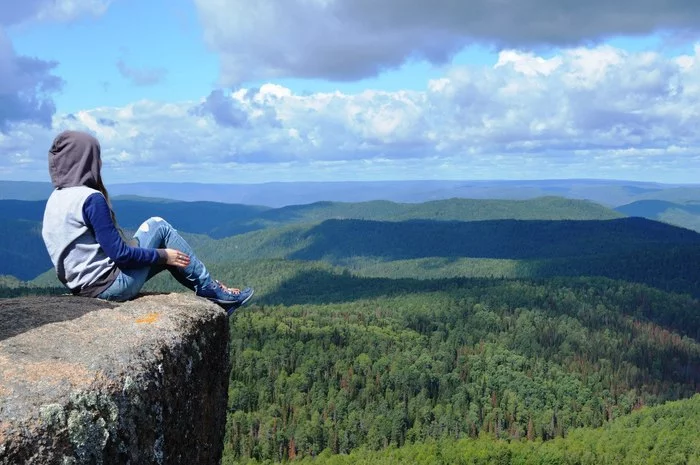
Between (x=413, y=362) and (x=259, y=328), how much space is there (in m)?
47.1

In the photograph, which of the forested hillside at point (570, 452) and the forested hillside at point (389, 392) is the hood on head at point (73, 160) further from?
the forested hillside at point (389, 392)

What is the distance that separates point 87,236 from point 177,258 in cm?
203

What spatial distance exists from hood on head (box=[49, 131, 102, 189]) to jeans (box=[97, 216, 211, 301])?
1747 millimetres

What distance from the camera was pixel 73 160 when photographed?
42.9ft

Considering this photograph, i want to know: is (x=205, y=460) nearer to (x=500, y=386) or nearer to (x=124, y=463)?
(x=124, y=463)

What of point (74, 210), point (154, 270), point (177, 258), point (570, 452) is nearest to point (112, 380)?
point (74, 210)

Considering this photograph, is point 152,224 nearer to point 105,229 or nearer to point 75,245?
point 105,229

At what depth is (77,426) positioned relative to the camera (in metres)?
8.60

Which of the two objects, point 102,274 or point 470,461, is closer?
point 102,274

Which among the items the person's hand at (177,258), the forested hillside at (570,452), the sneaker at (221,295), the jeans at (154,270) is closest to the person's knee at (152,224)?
the jeans at (154,270)

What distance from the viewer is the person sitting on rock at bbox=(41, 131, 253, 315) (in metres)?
12.9

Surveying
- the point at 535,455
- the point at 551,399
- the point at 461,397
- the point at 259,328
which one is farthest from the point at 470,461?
the point at 259,328

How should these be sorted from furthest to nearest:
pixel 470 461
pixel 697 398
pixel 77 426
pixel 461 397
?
pixel 461 397 → pixel 697 398 → pixel 470 461 → pixel 77 426

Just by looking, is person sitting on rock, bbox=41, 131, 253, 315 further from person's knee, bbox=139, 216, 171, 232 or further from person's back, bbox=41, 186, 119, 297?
person's knee, bbox=139, 216, 171, 232
